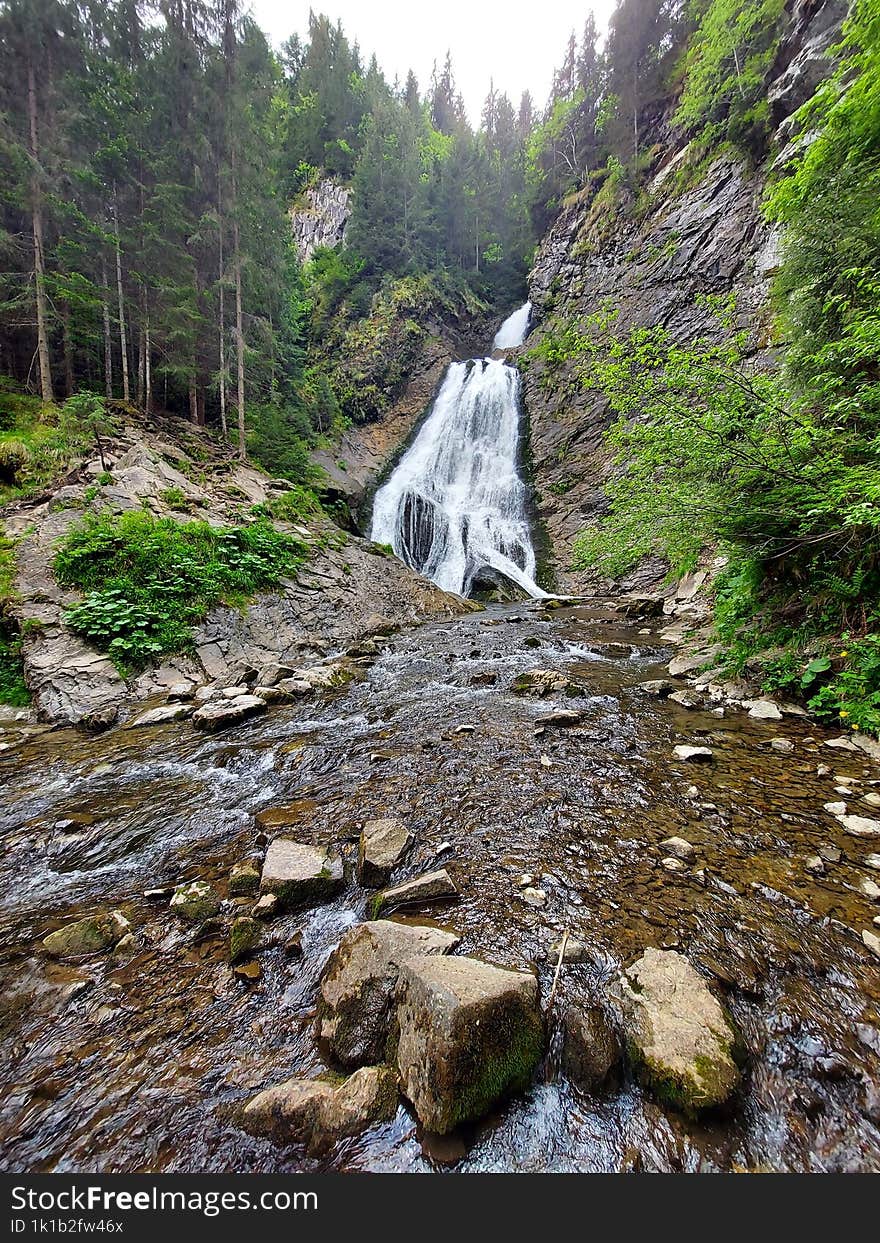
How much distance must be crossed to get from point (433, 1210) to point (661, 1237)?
67 cm

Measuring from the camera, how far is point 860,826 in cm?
297

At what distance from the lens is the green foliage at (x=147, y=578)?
7125 millimetres

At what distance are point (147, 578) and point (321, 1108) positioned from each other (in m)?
8.55

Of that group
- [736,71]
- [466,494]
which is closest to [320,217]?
[736,71]

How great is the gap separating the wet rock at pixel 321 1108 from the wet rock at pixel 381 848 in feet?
3.90

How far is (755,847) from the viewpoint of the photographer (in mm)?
2916

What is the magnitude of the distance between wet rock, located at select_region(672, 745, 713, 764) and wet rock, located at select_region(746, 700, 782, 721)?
46.0 inches

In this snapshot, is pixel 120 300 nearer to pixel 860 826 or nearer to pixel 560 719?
pixel 560 719

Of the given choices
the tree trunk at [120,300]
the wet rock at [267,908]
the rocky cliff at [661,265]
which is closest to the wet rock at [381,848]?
the wet rock at [267,908]

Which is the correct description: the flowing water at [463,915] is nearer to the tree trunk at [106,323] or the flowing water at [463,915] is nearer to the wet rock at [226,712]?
the wet rock at [226,712]

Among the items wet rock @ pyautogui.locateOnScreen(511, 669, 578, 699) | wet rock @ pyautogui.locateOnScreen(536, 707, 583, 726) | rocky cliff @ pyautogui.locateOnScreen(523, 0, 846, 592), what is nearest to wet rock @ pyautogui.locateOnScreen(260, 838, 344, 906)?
wet rock @ pyautogui.locateOnScreen(536, 707, 583, 726)

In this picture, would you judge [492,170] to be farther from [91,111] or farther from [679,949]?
[679,949]

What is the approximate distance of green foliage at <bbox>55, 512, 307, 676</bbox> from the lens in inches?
281

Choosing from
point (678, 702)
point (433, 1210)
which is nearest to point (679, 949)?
point (433, 1210)
